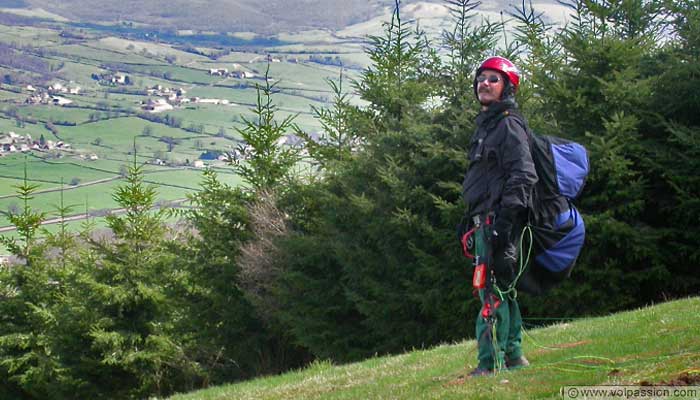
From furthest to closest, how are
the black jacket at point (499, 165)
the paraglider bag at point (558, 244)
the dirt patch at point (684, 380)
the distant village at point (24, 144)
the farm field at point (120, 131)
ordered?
the distant village at point (24, 144) → the farm field at point (120, 131) → the paraglider bag at point (558, 244) → the black jacket at point (499, 165) → the dirt patch at point (684, 380)

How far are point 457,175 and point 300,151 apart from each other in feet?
44.7

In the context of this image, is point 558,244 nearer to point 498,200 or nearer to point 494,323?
point 498,200

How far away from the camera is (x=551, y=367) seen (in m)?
8.63

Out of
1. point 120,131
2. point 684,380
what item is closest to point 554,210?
point 684,380

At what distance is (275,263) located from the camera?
28891 mm

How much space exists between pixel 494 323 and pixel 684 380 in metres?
2.15

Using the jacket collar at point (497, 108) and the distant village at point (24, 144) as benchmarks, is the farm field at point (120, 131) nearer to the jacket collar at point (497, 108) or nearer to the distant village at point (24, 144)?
the distant village at point (24, 144)

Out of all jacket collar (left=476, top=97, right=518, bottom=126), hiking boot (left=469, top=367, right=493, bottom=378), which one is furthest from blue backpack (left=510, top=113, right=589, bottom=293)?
hiking boot (left=469, top=367, right=493, bottom=378)

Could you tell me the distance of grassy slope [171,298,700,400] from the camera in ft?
25.0

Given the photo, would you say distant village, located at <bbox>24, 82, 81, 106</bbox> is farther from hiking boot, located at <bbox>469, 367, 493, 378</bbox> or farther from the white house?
hiking boot, located at <bbox>469, 367, 493, 378</bbox>

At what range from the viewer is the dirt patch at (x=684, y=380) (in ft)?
22.2

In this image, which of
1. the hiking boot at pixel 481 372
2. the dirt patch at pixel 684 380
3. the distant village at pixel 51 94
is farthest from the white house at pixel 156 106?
the dirt patch at pixel 684 380

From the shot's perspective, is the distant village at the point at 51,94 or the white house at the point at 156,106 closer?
the white house at the point at 156,106

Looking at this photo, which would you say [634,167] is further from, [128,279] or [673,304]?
[128,279]
